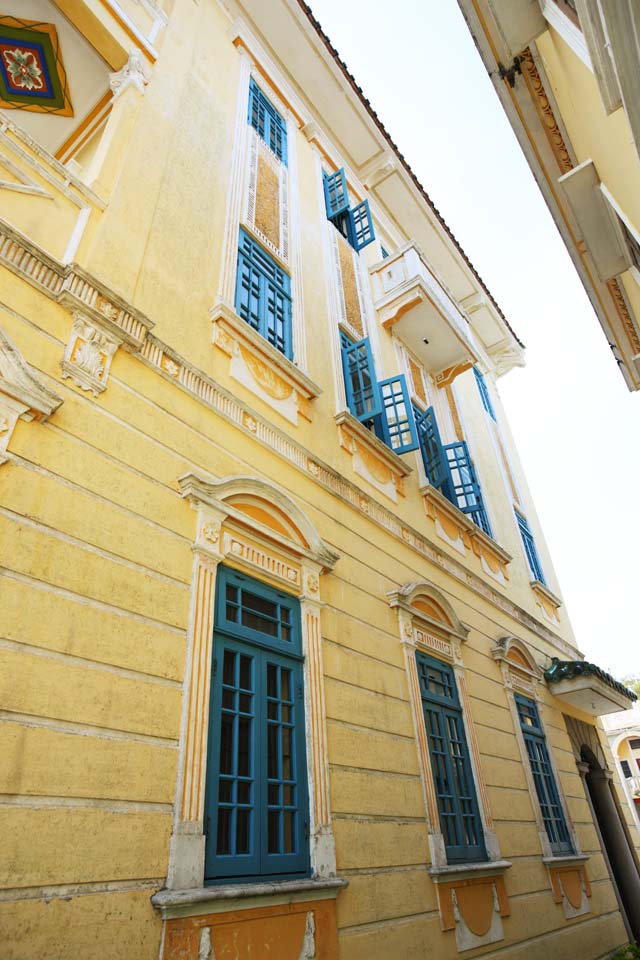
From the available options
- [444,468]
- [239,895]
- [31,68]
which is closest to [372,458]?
[444,468]

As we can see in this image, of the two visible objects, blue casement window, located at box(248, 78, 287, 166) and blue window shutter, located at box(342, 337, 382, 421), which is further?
blue casement window, located at box(248, 78, 287, 166)

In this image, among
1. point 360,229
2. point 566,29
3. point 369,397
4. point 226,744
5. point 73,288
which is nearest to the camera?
point 226,744

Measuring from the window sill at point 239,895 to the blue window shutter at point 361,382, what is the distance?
5.19 m

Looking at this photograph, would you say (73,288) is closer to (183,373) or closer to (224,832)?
(183,373)

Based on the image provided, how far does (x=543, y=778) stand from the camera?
8.79 metres

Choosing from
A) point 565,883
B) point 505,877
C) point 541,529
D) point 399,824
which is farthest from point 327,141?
point 565,883

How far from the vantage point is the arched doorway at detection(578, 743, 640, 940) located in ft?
33.9

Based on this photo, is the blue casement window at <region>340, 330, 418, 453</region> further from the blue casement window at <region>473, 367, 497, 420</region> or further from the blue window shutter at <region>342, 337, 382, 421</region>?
the blue casement window at <region>473, 367, 497, 420</region>

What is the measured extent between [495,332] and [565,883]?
13.6 metres

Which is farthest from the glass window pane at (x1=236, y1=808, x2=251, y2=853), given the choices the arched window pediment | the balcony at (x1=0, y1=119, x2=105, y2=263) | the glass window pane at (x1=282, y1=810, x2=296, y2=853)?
the balcony at (x1=0, y1=119, x2=105, y2=263)

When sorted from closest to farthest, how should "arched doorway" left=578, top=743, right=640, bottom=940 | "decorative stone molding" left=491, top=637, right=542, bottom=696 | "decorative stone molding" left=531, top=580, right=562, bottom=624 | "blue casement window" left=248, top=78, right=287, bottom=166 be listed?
"decorative stone molding" left=491, top=637, right=542, bottom=696 → "blue casement window" left=248, top=78, right=287, bottom=166 → "arched doorway" left=578, top=743, right=640, bottom=940 → "decorative stone molding" left=531, top=580, right=562, bottom=624

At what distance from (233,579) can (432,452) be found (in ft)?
18.3

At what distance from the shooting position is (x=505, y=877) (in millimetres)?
6660

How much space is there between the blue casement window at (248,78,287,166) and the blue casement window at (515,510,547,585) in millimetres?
9189
